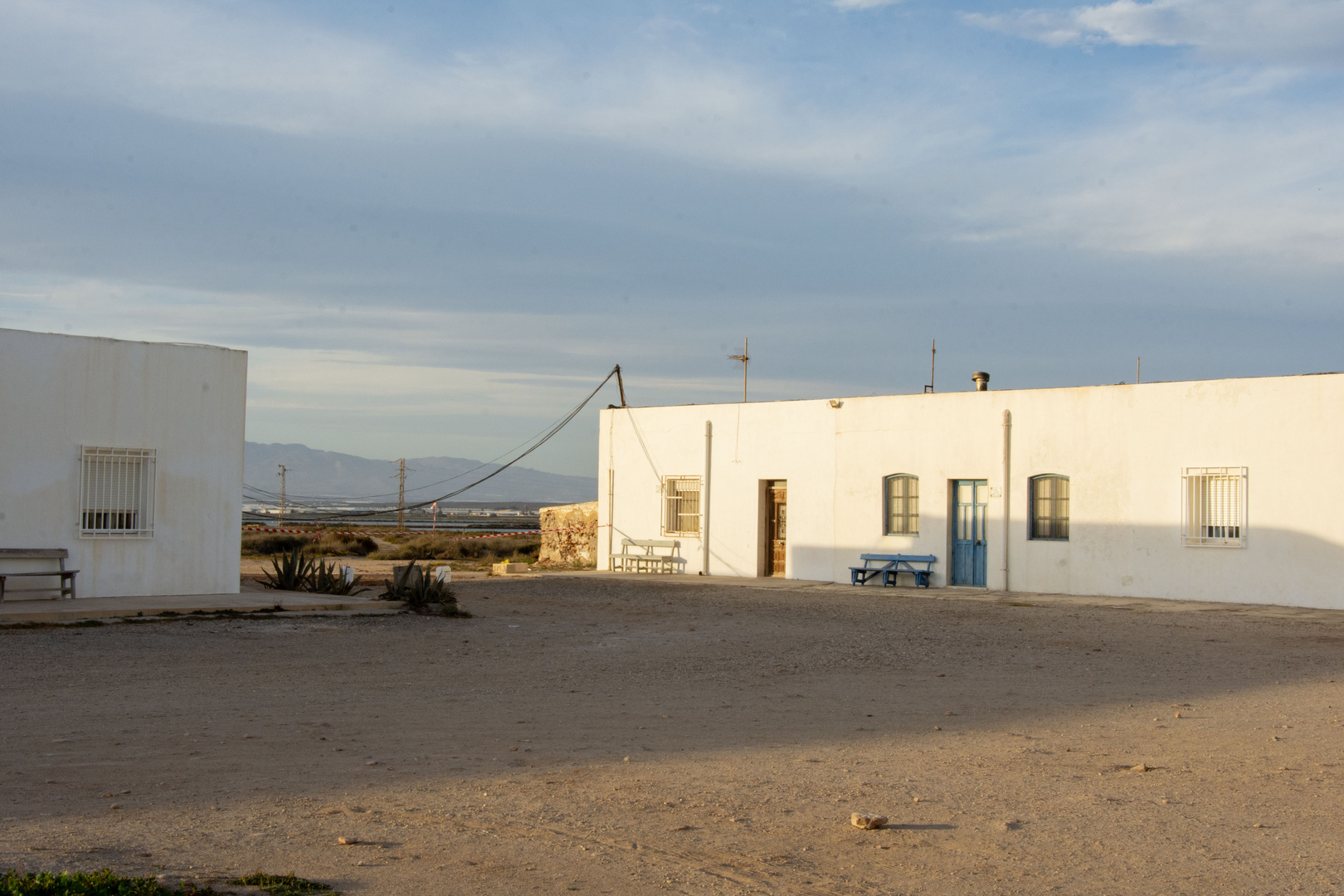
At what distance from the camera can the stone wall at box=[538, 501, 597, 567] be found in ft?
101

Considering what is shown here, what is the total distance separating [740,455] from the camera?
2611cm

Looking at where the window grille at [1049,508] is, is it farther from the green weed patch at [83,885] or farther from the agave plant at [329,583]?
the green weed patch at [83,885]

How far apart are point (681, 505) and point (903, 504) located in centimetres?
555

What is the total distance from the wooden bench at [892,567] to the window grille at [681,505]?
4321mm

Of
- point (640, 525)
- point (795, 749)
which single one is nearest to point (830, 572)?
point (640, 525)

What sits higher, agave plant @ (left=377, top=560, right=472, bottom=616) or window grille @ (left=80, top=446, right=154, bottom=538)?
window grille @ (left=80, top=446, right=154, bottom=538)

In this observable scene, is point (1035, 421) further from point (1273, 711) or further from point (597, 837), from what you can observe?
point (597, 837)

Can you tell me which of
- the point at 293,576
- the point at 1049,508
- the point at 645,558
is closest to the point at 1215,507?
the point at 1049,508

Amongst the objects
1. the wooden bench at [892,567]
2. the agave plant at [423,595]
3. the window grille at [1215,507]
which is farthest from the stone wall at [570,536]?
the window grille at [1215,507]

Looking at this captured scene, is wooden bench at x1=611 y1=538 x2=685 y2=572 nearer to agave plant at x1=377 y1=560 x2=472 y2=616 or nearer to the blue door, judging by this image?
the blue door

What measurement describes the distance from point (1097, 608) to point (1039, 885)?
48.7 feet

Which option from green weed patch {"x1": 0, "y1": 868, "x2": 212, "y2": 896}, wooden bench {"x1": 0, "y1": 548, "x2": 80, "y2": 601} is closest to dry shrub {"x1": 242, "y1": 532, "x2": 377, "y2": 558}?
wooden bench {"x1": 0, "y1": 548, "x2": 80, "y2": 601}

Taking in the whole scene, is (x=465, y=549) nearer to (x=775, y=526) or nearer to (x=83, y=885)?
(x=775, y=526)

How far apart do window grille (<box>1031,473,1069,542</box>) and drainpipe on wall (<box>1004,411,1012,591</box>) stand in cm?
45
